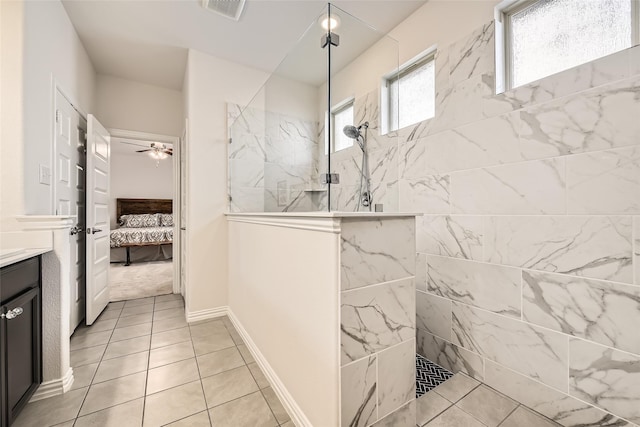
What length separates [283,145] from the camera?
83.8 inches

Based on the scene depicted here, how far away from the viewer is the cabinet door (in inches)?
44.8

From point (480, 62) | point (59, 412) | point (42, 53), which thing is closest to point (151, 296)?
point (59, 412)

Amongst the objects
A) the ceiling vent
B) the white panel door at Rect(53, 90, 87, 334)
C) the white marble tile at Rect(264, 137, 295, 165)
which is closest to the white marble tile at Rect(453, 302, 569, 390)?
the white marble tile at Rect(264, 137, 295, 165)

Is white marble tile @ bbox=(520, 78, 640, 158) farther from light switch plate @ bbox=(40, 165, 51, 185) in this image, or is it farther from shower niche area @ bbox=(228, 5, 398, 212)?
light switch plate @ bbox=(40, 165, 51, 185)

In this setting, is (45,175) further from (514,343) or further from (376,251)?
(514,343)

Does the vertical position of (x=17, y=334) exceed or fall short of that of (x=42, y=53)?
it falls short

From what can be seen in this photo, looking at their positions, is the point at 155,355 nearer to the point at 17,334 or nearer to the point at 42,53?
the point at 17,334

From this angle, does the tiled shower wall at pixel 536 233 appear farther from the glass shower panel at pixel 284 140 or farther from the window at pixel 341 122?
the glass shower panel at pixel 284 140

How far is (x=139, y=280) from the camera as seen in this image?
4035 millimetres

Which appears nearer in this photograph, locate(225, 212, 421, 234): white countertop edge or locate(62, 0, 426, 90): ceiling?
locate(225, 212, 421, 234): white countertop edge

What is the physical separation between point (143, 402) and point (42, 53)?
228 centimetres

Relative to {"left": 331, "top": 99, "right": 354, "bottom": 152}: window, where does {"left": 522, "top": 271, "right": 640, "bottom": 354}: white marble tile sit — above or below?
below

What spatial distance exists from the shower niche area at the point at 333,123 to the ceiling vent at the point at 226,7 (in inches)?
20.8

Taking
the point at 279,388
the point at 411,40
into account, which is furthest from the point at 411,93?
the point at 279,388
